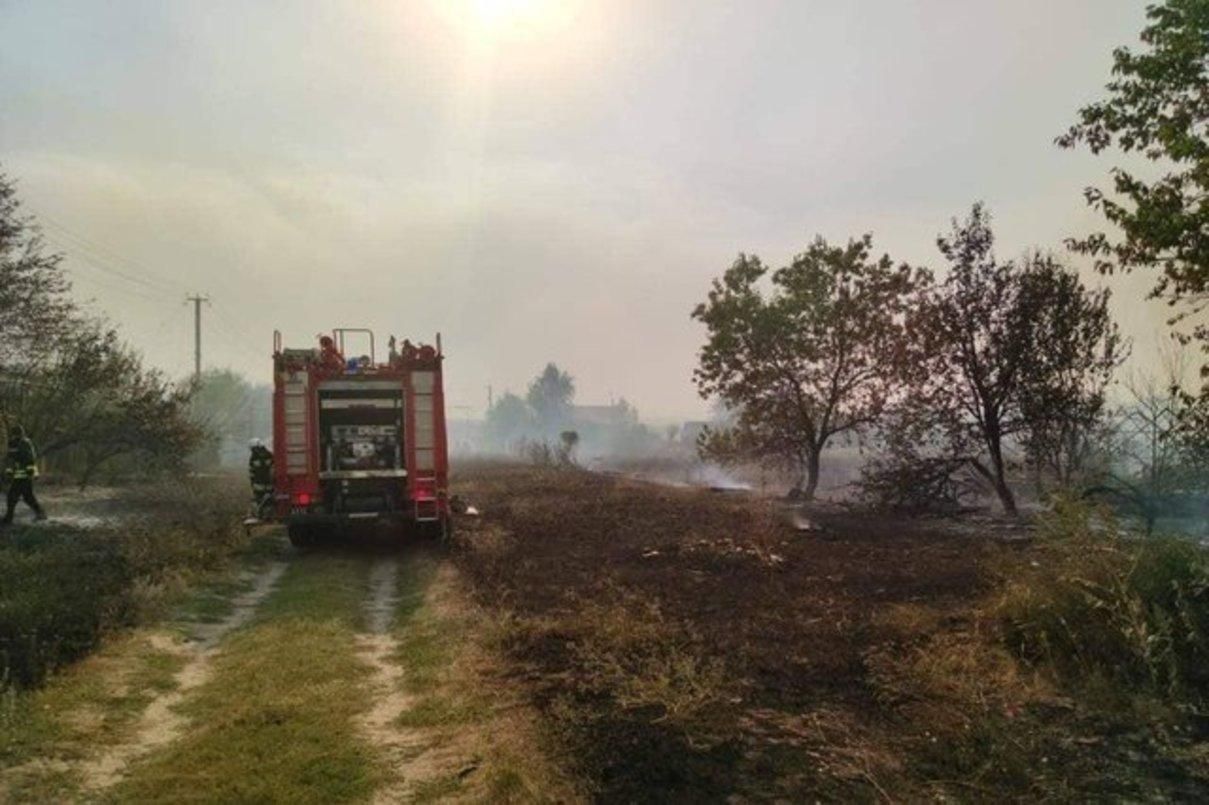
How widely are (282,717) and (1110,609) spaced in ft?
→ 20.3

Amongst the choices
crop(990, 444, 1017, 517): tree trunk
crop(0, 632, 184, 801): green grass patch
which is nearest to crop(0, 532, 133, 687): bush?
crop(0, 632, 184, 801): green grass patch

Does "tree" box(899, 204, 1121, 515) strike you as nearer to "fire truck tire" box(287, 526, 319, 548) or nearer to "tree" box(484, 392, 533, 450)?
"fire truck tire" box(287, 526, 319, 548)

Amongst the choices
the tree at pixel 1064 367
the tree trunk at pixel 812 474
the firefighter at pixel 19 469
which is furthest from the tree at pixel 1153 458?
the firefighter at pixel 19 469

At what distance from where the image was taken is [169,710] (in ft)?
23.3

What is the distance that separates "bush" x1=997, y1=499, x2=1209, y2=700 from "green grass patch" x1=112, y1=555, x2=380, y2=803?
16.8ft

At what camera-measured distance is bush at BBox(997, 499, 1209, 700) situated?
599 centimetres

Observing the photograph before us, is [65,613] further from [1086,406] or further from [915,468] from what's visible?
[1086,406]

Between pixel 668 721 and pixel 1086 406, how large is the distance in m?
18.1

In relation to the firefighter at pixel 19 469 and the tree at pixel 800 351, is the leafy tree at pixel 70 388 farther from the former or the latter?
the tree at pixel 800 351

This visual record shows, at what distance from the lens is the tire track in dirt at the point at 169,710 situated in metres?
5.71

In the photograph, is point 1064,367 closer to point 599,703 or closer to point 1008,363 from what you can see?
point 1008,363

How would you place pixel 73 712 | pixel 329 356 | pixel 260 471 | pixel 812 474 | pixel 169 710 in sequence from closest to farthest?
pixel 73 712, pixel 169 710, pixel 329 356, pixel 260 471, pixel 812 474

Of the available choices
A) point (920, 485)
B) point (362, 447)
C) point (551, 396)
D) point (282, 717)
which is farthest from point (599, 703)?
point (551, 396)

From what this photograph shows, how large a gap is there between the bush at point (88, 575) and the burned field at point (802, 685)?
3967mm
